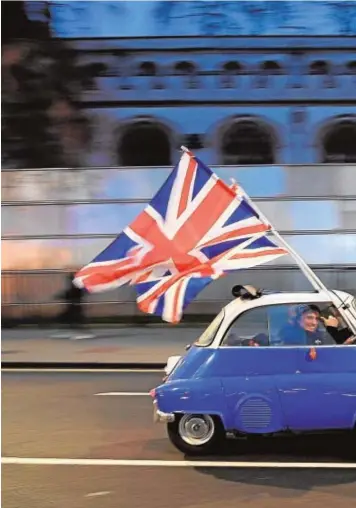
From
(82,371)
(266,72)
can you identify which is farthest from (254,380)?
(266,72)

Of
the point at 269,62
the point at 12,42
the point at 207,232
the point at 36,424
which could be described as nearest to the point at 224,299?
the point at 269,62

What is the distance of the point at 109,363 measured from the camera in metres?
12.1

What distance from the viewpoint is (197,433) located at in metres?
6.52

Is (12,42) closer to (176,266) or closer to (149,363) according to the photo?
(149,363)

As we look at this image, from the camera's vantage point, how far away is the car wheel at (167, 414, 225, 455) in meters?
6.47

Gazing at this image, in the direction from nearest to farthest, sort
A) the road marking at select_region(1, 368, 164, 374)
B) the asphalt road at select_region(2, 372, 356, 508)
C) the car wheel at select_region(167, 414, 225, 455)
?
the asphalt road at select_region(2, 372, 356, 508), the car wheel at select_region(167, 414, 225, 455), the road marking at select_region(1, 368, 164, 374)

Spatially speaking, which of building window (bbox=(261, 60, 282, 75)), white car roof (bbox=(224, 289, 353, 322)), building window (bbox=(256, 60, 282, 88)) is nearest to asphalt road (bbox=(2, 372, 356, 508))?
white car roof (bbox=(224, 289, 353, 322))

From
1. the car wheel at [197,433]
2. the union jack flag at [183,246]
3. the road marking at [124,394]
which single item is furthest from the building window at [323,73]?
the car wheel at [197,433]

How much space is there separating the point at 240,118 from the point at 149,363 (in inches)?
271

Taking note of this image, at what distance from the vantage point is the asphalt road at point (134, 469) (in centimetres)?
546

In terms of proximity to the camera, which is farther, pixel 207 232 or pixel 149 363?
pixel 149 363

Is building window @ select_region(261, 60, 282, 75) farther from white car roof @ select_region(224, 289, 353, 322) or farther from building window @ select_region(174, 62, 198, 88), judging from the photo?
white car roof @ select_region(224, 289, 353, 322)

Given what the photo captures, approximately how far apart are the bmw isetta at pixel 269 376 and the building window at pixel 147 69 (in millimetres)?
11174

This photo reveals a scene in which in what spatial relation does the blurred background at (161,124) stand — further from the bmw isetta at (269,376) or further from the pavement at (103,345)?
the bmw isetta at (269,376)
